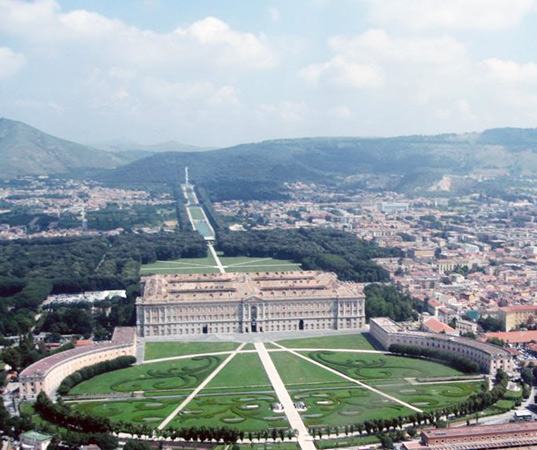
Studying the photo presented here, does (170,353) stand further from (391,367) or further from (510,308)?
(510,308)

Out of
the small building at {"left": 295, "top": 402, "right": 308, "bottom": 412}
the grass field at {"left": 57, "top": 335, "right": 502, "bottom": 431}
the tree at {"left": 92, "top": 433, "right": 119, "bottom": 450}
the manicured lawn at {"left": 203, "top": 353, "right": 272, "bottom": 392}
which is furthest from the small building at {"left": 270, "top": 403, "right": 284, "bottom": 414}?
the tree at {"left": 92, "top": 433, "right": 119, "bottom": 450}

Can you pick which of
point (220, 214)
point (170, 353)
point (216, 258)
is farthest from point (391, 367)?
point (220, 214)

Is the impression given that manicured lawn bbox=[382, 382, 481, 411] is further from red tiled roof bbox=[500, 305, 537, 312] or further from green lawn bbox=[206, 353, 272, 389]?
red tiled roof bbox=[500, 305, 537, 312]

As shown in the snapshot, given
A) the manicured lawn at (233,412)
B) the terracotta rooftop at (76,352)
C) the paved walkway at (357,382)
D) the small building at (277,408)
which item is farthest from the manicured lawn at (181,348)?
the small building at (277,408)

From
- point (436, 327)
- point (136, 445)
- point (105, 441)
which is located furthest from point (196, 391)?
point (436, 327)

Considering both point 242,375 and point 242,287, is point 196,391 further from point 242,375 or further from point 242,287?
point 242,287

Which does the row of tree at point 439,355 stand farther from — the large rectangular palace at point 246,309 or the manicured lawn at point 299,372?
the large rectangular palace at point 246,309
